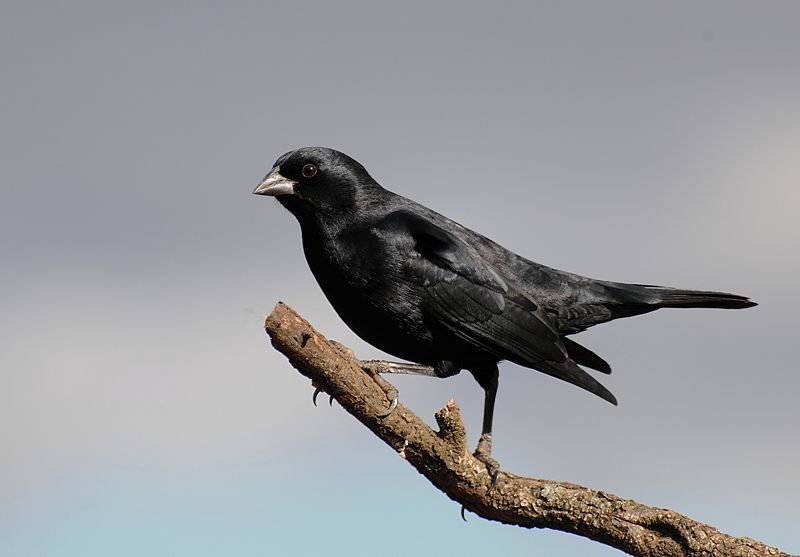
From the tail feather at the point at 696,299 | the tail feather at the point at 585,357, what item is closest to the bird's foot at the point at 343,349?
the tail feather at the point at 585,357

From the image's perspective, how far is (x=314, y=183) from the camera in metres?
8.17

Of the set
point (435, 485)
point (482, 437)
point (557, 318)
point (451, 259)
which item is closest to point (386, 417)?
point (435, 485)

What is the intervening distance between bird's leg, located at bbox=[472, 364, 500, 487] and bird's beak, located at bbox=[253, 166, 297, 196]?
2201 millimetres

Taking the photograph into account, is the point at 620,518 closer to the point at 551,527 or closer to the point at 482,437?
the point at 551,527

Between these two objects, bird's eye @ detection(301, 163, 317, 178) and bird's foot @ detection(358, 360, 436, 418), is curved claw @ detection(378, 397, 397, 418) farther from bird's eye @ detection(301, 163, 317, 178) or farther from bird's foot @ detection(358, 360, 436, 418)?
bird's eye @ detection(301, 163, 317, 178)

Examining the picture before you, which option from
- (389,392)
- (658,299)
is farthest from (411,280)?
(658,299)

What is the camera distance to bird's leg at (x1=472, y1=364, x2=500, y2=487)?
7.01m

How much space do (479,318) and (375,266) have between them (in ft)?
3.18

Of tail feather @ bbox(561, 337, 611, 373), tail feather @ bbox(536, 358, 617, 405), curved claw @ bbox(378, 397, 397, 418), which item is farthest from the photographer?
tail feather @ bbox(561, 337, 611, 373)

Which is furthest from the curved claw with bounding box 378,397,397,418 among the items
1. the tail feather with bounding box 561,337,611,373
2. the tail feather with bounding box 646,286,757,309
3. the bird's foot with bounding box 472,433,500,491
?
the tail feather with bounding box 646,286,757,309

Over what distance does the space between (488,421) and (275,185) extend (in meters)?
2.61

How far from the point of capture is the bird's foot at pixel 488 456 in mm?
6902

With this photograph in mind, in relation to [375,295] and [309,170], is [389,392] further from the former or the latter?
[309,170]

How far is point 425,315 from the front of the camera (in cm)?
779
